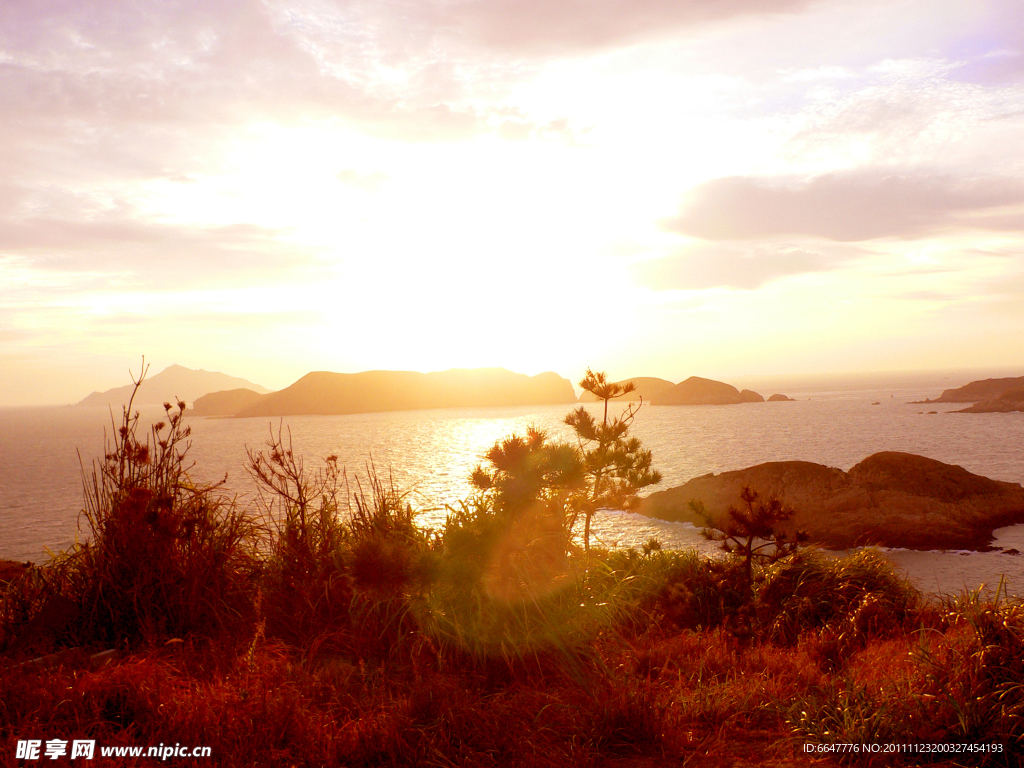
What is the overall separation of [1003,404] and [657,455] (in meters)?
86.6

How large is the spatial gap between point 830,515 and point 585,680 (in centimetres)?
3086

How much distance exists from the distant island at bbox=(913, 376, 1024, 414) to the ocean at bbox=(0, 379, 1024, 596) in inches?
266

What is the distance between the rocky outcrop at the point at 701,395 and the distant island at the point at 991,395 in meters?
44.0

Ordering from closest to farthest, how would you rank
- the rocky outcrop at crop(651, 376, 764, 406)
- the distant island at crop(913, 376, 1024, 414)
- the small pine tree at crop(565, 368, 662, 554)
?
the small pine tree at crop(565, 368, 662, 554)
the distant island at crop(913, 376, 1024, 414)
the rocky outcrop at crop(651, 376, 764, 406)

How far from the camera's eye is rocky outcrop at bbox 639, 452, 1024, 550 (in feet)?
100

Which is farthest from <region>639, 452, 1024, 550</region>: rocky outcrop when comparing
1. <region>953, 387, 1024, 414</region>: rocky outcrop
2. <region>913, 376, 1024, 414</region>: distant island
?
<region>913, 376, 1024, 414</region>: distant island

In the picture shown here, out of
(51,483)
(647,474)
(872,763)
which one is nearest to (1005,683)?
(872,763)

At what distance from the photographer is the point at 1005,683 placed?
461 cm

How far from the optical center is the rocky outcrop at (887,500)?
30578 mm

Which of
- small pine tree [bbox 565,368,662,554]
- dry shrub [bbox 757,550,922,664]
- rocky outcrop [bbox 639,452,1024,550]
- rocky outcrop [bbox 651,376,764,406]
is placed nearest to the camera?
dry shrub [bbox 757,550,922,664]

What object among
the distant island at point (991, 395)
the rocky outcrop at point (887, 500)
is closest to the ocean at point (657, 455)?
the rocky outcrop at point (887, 500)

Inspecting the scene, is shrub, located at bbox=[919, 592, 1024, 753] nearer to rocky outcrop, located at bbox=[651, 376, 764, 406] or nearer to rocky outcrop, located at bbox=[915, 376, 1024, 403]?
rocky outcrop, located at bbox=[915, 376, 1024, 403]

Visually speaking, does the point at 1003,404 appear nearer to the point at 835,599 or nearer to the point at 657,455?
the point at 657,455

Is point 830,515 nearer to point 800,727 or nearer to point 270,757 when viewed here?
point 800,727
